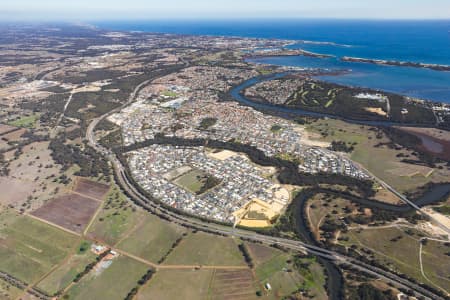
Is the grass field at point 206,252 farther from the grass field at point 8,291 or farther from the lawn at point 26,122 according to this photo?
the lawn at point 26,122

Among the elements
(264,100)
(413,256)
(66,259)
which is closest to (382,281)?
(413,256)

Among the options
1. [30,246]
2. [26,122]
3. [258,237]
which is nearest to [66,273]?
[30,246]

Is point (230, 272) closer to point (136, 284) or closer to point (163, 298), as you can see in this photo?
point (163, 298)

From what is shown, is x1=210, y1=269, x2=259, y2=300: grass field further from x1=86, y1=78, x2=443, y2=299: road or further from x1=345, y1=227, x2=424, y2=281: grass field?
x1=345, y1=227, x2=424, y2=281: grass field

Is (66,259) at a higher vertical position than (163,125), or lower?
lower

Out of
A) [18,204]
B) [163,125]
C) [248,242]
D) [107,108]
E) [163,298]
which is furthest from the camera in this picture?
[107,108]

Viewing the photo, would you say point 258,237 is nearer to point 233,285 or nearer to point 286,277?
point 286,277

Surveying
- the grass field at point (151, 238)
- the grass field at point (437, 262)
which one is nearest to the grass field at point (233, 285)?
the grass field at point (151, 238)
